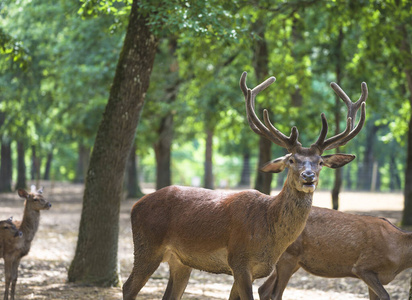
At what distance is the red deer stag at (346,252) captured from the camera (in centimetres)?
758

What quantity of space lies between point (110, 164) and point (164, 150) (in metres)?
14.8

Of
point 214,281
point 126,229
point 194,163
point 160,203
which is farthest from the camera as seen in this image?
point 194,163

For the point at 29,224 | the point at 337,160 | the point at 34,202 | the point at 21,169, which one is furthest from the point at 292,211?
the point at 21,169

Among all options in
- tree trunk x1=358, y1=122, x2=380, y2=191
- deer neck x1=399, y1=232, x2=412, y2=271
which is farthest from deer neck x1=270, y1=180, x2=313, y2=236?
tree trunk x1=358, y1=122, x2=380, y2=191

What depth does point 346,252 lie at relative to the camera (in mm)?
7680

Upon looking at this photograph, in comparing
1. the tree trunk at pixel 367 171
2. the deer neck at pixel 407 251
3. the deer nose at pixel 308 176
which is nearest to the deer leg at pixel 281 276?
the deer neck at pixel 407 251

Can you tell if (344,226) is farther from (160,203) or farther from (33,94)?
(33,94)

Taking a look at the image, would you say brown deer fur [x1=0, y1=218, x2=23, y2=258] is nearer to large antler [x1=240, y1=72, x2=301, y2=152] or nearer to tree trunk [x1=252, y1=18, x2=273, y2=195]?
large antler [x1=240, y1=72, x2=301, y2=152]

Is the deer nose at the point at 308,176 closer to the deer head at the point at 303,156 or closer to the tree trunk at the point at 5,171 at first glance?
the deer head at the point at 303,156

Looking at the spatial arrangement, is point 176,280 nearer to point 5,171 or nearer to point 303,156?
point 303,156

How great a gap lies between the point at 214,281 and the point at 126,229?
7.15 meters

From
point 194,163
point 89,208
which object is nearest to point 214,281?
point 89,208

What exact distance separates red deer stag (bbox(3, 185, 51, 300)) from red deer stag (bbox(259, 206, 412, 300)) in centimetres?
332

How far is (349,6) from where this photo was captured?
1262 cm
